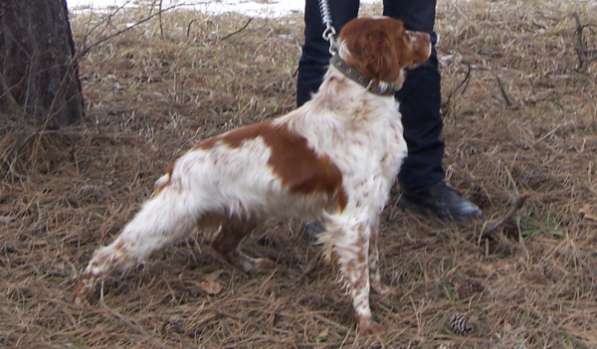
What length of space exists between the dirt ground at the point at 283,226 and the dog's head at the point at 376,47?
80 cm

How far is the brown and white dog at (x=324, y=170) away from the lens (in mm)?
3381

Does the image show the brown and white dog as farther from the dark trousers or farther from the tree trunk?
the tree trunk

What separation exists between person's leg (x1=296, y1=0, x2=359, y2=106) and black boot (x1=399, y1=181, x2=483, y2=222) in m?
0.66

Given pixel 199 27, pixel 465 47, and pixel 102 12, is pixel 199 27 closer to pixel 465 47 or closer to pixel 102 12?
pixel 102 12

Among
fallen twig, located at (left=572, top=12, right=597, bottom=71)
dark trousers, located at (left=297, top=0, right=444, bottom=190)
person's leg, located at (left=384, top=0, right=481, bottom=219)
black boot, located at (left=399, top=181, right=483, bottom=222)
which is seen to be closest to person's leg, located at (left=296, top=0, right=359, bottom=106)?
dark trousers, located at (left=297, top=0, right=444, bottom=190)

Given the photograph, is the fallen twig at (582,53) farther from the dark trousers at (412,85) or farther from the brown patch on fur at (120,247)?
the brown patch on fur at (120,247)

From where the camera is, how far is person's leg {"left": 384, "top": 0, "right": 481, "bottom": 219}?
166 inches

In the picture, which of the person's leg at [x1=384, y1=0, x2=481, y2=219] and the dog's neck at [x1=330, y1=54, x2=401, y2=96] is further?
the person's leg at [x1=384, y1=0, x2=481, y2=219]

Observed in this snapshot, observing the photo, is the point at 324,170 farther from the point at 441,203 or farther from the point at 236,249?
the point at 441,203

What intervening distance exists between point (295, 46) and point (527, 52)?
1561mm

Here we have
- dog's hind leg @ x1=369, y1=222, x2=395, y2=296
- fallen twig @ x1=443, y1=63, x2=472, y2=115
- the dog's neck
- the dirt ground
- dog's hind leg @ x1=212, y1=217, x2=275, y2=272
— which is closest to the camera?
the dirt ground

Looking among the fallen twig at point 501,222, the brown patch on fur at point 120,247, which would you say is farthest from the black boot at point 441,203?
the brown patch on fur at point 120,247

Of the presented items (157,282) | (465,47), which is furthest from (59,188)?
(465,47)

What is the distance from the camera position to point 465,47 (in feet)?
21.6
